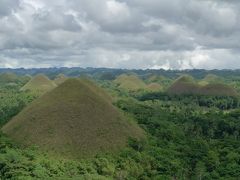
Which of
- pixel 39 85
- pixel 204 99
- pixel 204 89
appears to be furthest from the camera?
pixel 39 85

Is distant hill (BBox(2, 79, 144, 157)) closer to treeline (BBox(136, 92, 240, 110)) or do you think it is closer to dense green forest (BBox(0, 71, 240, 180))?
dense green forest (BBox(0, 71, 240, 180))

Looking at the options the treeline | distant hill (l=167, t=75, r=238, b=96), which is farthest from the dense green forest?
distant hill (l=167, t=75, r=238, b=96)

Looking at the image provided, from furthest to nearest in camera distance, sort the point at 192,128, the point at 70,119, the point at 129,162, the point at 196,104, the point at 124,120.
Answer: the point at 196,104 < the point at 192,128 < the point at 124,120 < the point at 70,119 < the point at 129,162

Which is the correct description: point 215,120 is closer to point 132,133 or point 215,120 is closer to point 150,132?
point 150,132

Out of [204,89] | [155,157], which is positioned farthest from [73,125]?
[204,89]

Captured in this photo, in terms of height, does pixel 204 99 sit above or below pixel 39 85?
below

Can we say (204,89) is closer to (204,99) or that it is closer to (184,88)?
(184,88)

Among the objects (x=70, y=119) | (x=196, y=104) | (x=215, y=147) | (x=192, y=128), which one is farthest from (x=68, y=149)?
(x=196, y=104)

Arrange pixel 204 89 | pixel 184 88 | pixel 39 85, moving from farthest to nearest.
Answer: pixel 39 85
pixel 184 88
pixel 204 89
